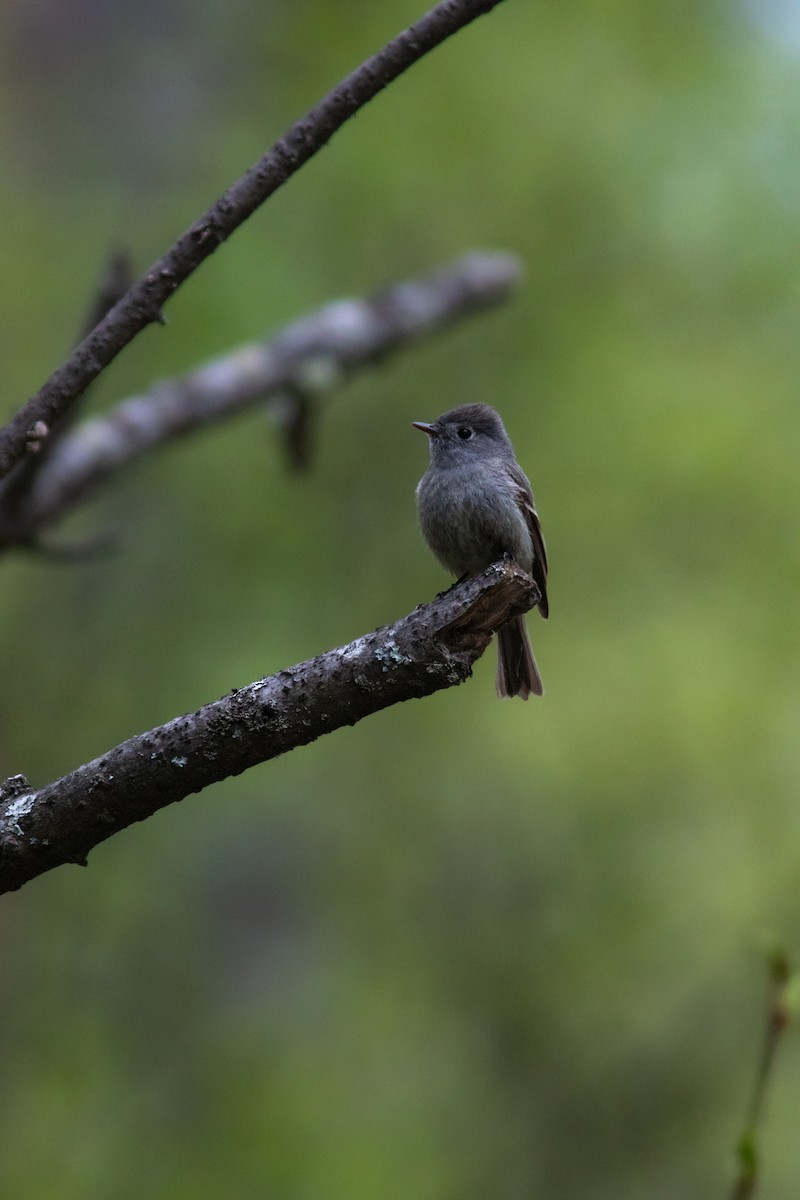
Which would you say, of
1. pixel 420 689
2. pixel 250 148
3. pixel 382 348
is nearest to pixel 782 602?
pixel 382 348

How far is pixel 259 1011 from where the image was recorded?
7340mm

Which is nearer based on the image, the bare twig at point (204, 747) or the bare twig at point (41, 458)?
the bare twig at point (204, 747)

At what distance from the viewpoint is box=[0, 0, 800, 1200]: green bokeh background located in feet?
22.0

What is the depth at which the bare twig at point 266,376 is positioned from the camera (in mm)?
5492

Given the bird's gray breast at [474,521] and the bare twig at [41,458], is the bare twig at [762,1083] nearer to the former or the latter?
the bird's gray breast at [474,521]

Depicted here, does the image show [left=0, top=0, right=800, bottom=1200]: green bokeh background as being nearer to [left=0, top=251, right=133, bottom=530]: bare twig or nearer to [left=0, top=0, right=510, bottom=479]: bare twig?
[left=0, top=251, right=133, bottom=530]: bare twig

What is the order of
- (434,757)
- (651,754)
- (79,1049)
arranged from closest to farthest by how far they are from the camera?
(79,1049), (651,754), (434,757)

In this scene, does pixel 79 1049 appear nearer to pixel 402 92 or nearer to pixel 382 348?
pixel 382 348

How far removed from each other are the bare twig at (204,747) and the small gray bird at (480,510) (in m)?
1.99

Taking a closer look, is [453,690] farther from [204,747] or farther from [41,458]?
[204,747]

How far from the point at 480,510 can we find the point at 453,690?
3.63 meters

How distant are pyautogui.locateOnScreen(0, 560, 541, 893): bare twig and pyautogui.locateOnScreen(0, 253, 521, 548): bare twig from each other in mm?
1994

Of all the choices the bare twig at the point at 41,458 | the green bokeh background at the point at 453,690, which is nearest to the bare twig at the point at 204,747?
the bare twig at the point at 41,458

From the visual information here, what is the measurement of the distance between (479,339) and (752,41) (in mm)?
2884
